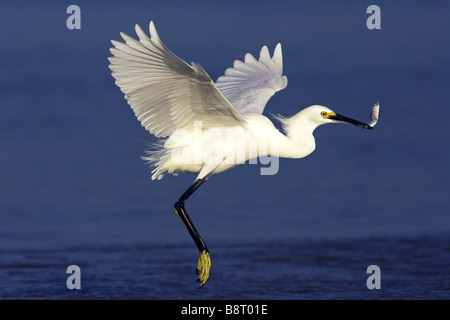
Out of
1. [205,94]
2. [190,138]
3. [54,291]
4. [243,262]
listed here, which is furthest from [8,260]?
[205,94]

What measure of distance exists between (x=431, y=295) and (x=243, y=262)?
250 cm

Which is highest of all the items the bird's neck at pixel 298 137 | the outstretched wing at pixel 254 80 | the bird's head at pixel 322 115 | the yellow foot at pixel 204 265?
the outstretched wing at pixel 254 80

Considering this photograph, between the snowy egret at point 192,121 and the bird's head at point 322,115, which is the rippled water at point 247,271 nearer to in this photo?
the snowy egret at point 192,121

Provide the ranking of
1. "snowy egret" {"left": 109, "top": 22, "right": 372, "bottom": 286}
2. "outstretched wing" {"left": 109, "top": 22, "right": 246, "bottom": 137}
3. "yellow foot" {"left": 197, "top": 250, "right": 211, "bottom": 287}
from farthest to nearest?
1. "yellow foot" {"left": 197, "top": 250, "right": 211, "bottom": 287}
2. "snowy egret" {"left": 109, "top": 22, "right": 372, "bottom": 286}
3. "outstretched wing" {"left": 109, "top": 22, "right": 246, "bottom": 137}

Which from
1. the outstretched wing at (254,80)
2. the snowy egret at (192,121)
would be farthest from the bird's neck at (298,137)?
the outstretched wing at (254,80)

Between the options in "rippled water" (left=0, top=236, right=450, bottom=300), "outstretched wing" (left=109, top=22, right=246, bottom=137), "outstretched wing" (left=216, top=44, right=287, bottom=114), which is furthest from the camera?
"rippled water" (left=0, top=236, right=450, bottom=300)

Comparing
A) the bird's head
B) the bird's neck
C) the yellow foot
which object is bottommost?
the yellow foot

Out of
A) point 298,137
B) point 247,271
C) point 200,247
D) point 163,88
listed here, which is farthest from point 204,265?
point 247,271

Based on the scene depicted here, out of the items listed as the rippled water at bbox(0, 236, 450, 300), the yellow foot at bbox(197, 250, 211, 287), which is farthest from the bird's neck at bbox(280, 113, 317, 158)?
the rippled water at bbox(0, 236, 450, 300)

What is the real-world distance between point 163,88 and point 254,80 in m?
2.29

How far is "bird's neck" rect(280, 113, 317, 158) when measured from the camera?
10211mm

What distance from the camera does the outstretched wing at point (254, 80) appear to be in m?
11.2

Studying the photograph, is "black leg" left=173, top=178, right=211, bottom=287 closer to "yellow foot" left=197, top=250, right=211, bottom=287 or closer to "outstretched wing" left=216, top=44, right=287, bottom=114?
"yellow foot" left=197, top=250, right=211, bottom=287

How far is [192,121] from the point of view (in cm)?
983
